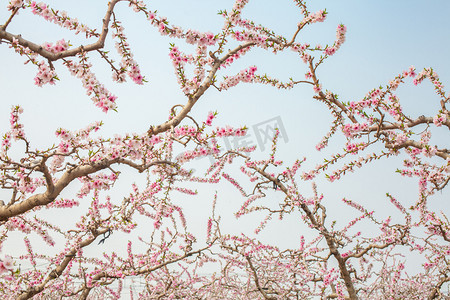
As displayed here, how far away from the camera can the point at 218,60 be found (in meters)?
5.25

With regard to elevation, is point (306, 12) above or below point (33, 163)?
above

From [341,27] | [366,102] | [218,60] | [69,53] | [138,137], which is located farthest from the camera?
[341,27]

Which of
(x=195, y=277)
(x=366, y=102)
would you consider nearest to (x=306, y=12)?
(x=366, y=102)

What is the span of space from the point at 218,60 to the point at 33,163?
2.97m

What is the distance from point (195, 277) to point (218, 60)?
594cm

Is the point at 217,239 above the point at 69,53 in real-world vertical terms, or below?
below

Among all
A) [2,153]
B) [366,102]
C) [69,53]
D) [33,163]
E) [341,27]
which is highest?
[341,27]

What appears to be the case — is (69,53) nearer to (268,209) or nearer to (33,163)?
(33,163)

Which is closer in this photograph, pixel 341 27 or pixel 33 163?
pixel 33 163

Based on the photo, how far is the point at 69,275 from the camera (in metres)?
6.95

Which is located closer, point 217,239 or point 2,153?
point 2,153

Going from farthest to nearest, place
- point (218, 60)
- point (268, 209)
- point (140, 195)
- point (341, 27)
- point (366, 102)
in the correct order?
1. point (268, 209)
2. point (341, 27)
3. point (366, 102)
4. point (140, 195)
5. point (218, 60)

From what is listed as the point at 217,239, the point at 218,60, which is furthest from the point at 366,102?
the point at 217,239

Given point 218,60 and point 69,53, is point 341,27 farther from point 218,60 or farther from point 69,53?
point 69,53
